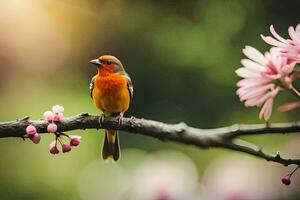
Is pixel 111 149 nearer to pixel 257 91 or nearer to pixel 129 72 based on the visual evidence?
pixel 257 91

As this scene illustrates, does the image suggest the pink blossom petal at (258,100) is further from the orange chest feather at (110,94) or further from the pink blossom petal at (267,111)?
the orange chest feather at (110,94)

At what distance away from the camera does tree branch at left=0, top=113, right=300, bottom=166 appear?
18.5 inches

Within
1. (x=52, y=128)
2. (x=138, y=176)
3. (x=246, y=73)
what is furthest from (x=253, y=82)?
(x=138, y=176)

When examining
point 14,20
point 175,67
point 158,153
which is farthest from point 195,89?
point 14,20

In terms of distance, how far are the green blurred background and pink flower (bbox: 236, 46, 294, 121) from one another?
1.06 meters

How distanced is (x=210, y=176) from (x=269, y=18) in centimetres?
51

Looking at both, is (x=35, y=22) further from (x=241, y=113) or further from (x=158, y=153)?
(x=241, y=113)

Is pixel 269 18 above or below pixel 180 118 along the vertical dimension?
above

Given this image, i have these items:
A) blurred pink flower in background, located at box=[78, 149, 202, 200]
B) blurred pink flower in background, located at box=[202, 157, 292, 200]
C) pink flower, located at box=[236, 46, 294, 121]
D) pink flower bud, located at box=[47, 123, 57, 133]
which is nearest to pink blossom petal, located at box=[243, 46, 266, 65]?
pink flower, located at box=[236, 46, 294, 121]

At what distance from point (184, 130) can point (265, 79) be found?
0.24ft

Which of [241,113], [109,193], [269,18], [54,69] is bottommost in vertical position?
[109,193]

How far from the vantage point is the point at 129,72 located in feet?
5.76

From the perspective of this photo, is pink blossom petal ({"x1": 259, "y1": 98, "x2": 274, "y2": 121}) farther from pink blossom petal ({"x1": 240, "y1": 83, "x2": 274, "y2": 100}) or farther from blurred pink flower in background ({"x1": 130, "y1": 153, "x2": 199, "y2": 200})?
blurred pink flower in background ({"x1": 130, "y1": 153, "x2": 199, "y2": 200})

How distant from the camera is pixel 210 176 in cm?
153
